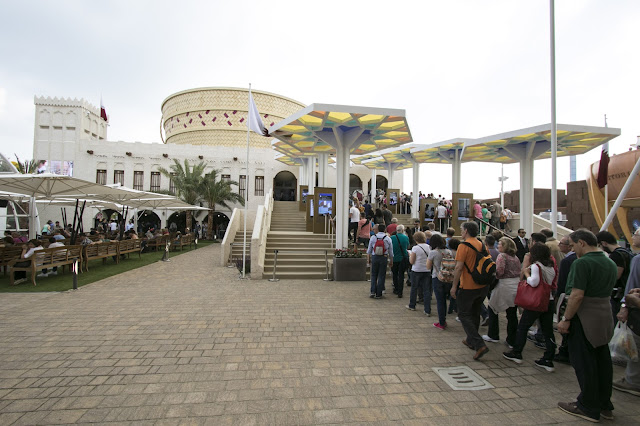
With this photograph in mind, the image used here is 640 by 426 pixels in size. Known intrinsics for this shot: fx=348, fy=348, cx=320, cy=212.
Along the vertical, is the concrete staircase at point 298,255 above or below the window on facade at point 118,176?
below

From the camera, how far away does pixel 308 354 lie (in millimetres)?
4395

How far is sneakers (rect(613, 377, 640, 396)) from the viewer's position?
3.54 m

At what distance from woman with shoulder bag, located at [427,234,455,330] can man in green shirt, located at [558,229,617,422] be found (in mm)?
2296

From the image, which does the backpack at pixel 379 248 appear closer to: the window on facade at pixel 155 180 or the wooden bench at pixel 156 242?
the wooden bench at pixel 156 242

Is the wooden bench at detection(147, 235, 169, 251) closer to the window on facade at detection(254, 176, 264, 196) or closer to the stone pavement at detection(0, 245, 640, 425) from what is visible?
the stone pavement at detection(0, 245, 640, 425)

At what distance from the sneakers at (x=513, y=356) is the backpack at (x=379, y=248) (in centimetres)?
335

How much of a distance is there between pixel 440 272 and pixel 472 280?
1.17 m

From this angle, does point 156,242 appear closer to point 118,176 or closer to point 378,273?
point 378,273

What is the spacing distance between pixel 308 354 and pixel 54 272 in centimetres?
1003

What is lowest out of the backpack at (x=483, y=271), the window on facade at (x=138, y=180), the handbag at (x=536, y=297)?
the handbag at (x=536, y=297)

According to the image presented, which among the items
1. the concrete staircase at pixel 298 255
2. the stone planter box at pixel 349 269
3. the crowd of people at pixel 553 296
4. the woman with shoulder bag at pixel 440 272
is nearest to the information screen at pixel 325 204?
the concrete staircase at pixel 298 255

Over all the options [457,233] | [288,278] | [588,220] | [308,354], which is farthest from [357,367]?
[588,220]

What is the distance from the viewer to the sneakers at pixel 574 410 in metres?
3.02

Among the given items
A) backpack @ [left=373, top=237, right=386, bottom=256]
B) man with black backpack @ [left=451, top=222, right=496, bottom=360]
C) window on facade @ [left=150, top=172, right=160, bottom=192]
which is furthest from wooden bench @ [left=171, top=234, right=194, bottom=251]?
man with black backpack @ [left=451, top=222, right=496, bottom=360]
